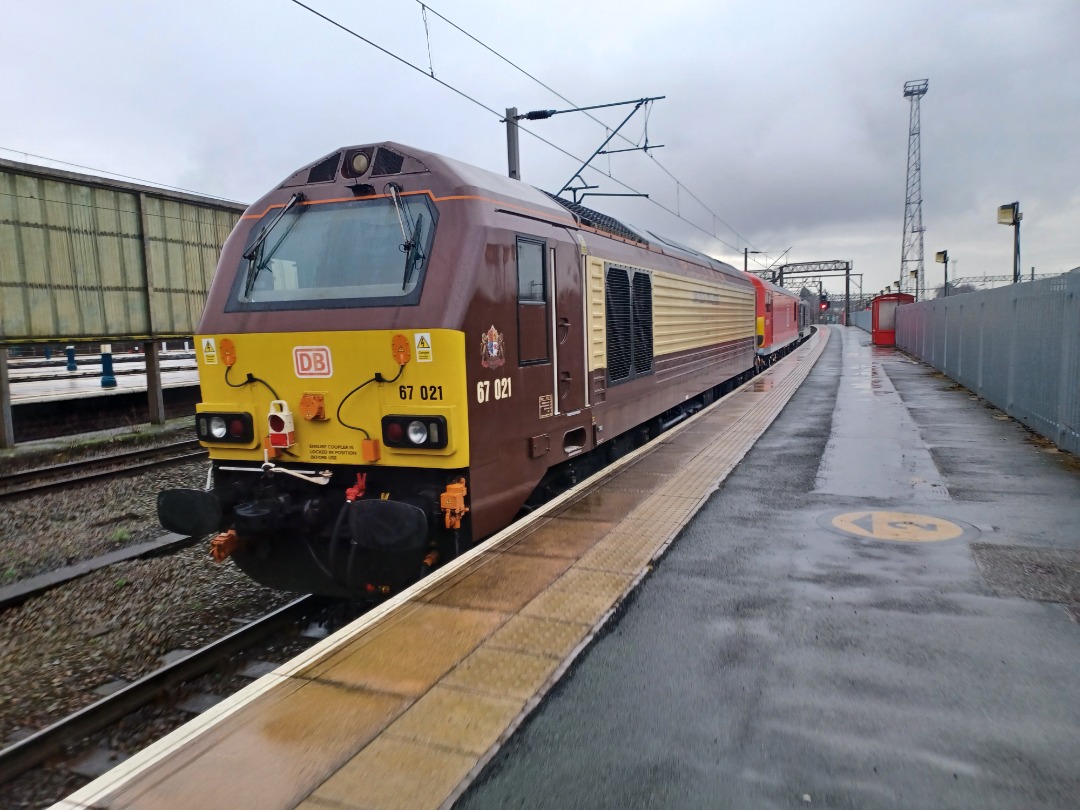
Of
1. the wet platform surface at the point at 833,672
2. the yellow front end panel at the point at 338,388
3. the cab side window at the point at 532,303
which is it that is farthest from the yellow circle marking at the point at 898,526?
the yellow front end panel at the point at 338,388

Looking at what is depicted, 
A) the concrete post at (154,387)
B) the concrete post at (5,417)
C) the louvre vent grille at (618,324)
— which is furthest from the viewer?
the concrete post at (154,387)

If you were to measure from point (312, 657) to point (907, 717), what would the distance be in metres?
2.67

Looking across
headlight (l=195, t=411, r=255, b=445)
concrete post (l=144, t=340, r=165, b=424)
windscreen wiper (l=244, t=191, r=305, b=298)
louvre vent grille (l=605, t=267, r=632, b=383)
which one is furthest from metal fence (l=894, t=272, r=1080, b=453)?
concrete post (l=144, t=340, r=165, b=424)

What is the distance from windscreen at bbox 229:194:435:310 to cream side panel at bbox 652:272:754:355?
4.51 metres

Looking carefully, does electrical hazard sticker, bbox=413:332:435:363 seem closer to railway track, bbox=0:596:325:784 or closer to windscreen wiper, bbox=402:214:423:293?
windscreen wiper, bbox=402:214:423:293

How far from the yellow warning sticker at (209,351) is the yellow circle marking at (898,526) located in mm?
4884

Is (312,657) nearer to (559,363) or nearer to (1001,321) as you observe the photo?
(559,363)

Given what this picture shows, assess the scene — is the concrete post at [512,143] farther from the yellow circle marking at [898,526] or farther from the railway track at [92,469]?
the yellow circle marking at [898,526]

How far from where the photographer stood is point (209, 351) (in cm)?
548

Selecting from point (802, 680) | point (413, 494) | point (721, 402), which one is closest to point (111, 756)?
point (413, 494)

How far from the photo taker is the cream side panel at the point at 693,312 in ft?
31.0

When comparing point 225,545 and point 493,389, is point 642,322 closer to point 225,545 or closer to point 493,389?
point 493,389

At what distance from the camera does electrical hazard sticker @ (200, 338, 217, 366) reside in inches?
215

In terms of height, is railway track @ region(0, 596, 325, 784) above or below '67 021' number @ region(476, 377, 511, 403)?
below
